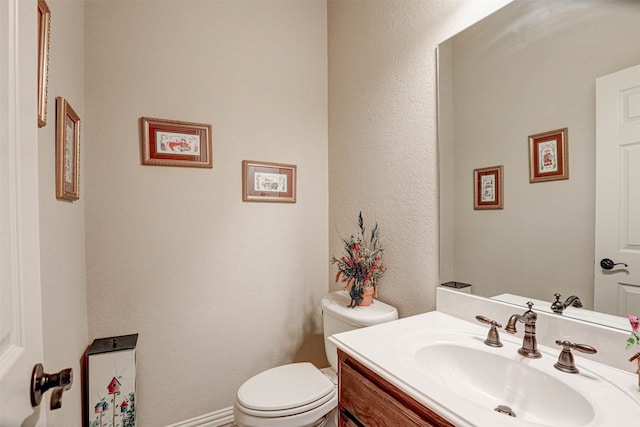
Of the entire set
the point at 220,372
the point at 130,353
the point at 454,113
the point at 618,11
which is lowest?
the point at 220,372

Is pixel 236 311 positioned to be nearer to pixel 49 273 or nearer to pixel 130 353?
pixel 130 353

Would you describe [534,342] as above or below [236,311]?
above

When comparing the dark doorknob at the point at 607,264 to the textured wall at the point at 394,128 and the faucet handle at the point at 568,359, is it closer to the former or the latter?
the faucet handle at the point at 568,359

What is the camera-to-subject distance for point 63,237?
117 cm

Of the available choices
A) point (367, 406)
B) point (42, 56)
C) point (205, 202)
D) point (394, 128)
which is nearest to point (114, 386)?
point (205, 202)

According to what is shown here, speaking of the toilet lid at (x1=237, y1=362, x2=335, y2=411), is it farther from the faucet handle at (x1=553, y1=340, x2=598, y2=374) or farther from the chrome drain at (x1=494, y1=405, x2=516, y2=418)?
the faucet handle at (x1=553, y1=340, x2=598, y2=374)

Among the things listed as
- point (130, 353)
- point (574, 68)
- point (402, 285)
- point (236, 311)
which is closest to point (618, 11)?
point (574, 68)

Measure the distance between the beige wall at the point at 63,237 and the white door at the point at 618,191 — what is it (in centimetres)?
168

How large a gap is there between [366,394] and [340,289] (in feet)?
3.55

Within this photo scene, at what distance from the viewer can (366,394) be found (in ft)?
3.09

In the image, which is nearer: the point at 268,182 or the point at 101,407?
the point at 101,407

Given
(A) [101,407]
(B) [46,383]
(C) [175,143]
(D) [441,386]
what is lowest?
(A) [101,407]

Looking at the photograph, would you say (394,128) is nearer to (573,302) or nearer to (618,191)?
(618,191)

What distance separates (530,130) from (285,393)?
4.77ft
